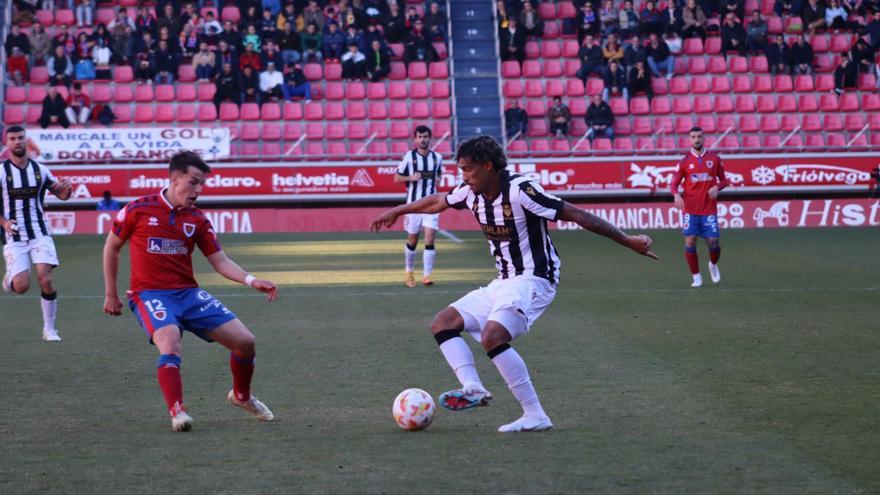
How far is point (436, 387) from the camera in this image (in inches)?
342

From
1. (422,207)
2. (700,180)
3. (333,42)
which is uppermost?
(333,42)

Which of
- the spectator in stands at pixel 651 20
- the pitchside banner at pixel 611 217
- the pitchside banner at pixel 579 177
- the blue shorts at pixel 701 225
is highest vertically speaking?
the spectator in stands at pixel 651 20

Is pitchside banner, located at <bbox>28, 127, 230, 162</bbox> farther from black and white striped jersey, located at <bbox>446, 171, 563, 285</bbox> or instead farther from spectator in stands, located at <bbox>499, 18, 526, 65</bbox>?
black and white striped jersey, located at <bbox>446, 171, 563, 285</bbox>

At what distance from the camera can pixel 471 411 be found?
7809 mm

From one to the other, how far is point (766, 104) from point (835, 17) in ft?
13.0

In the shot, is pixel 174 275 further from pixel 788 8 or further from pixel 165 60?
pixel 788 8

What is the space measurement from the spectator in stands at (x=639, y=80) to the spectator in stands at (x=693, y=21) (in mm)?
2461

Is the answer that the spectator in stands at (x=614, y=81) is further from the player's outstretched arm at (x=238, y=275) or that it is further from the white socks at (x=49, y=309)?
the player's outstretched arm at (x=238, y=275)

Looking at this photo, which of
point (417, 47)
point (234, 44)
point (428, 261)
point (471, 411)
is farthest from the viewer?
point (417, 47)

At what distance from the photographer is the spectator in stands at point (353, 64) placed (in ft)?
111

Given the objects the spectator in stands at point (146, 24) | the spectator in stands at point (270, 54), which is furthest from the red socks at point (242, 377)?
the spectator in stands at point (146, 24)

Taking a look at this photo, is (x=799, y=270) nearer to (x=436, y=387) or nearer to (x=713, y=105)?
(x=436, y=387)

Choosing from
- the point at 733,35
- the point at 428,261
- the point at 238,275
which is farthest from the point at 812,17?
the point at 238,275

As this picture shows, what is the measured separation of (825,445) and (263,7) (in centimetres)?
2971
